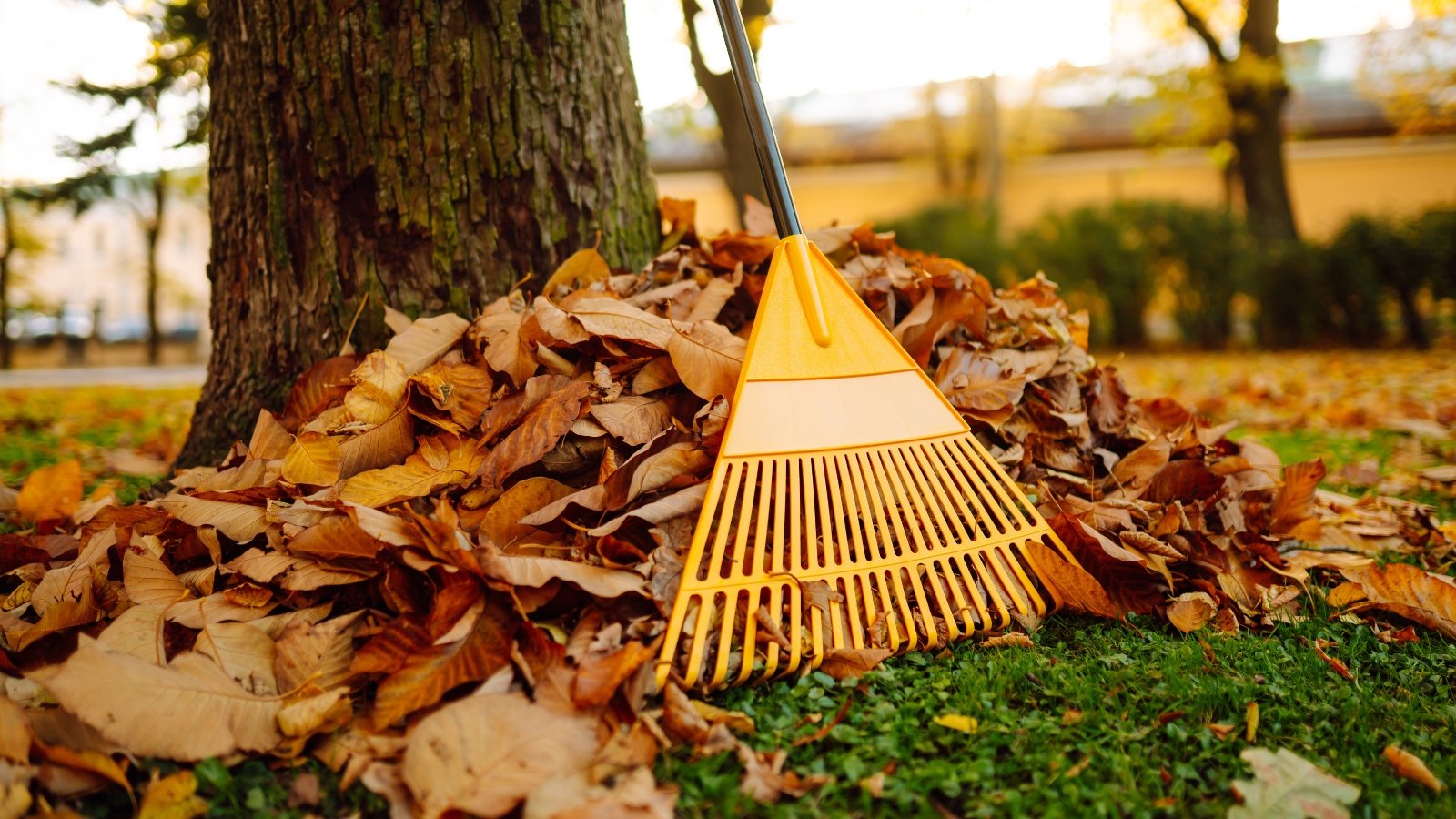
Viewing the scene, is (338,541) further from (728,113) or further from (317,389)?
(728,113)

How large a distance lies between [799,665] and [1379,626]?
1113 mm

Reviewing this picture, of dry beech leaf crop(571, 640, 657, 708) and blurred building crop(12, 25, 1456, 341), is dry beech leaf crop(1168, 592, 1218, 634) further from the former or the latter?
blurred building crop(12, 25, 1456, 341)

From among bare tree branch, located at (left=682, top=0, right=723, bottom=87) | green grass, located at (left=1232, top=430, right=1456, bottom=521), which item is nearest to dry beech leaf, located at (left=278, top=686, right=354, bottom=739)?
green grass, located at (left=1232, top=430, right=1456, bottom=521)

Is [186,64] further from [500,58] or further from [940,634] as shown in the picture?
[940,634]

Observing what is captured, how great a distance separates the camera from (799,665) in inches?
57.2

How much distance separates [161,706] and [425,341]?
3.06ft

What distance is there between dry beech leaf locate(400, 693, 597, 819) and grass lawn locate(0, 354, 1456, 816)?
0.12 m

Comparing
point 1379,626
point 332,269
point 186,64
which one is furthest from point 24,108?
point 1379,626

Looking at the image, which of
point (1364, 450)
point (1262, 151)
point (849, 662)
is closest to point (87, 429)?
point (849, 662)

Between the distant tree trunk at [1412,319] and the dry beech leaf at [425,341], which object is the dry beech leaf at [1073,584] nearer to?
the dry beech leaf at [425,341]

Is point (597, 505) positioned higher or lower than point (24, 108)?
lower

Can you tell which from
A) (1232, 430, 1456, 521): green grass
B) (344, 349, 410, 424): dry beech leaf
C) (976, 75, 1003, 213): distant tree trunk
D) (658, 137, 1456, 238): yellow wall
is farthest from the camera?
(658, 137, 1456, 238): yellow wall

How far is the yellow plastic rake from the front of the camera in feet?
4.81

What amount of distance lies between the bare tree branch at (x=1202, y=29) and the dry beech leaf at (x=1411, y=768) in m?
11.0
